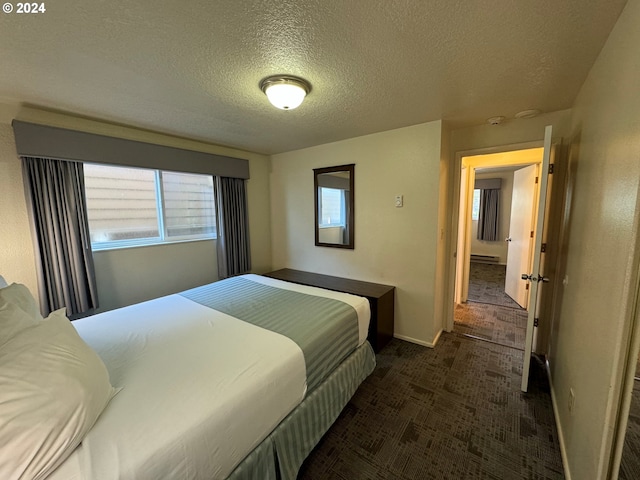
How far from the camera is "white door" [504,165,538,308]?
3.35m

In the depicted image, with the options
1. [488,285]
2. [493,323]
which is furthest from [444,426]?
[488,285]

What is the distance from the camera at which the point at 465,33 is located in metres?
1.25

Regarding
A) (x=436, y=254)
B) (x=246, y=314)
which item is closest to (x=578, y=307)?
(x=436, y=254)

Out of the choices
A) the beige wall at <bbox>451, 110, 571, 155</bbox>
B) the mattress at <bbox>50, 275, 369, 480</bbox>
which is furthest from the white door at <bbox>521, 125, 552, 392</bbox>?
the mattress at <bbox>50, 275, 369, 480</bbox>

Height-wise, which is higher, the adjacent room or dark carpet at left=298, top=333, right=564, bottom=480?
the adjacent room

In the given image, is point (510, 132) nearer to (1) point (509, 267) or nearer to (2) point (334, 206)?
(2) point (334, 206)

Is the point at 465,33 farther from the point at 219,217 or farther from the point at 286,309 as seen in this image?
the point at 219,217

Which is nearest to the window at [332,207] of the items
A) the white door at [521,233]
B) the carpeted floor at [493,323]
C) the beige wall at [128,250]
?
the beige wall at [128,250]

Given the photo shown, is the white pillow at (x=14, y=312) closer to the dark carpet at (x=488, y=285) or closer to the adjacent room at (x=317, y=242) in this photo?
the adjacent room at (x=317, y=242)

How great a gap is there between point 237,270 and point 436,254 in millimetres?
2580

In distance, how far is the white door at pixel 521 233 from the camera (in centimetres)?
335

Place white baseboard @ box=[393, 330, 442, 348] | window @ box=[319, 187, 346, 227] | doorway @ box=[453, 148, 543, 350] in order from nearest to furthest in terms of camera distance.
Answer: white baseboard @ box=[393, 330, 442, 348] → doorway @ box=[453, 148, 543, 350] → window @ box=[319, 187, 346, 227]

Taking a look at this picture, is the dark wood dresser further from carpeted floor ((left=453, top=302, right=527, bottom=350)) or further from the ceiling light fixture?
the ceiling light fixture

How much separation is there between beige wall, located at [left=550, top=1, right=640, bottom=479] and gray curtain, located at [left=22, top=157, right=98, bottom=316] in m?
→ 3.49
